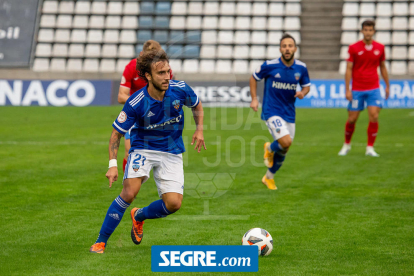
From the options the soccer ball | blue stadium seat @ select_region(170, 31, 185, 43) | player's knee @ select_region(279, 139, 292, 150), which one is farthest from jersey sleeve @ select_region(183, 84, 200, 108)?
blue stadium seat @ select_region(170, 31, 185, 43)

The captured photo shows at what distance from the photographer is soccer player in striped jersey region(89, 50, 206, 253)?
181 inches

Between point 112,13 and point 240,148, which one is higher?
point 112,13

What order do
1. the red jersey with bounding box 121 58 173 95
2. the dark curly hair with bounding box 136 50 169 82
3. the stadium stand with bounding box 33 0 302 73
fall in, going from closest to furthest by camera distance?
the dark curly hair with bounding box 136 50 169 82 < the red jersey with bounding box 121 58 173 95 < the stadium stand with bounding box 33 0 302 73

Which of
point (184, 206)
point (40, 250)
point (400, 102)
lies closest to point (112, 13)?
point (400, 102)

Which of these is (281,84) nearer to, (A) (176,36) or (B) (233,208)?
(B) (233,208)

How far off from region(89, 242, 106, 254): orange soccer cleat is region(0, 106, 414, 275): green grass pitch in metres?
0.05

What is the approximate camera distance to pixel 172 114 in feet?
15.6

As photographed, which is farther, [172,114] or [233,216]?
[233,216]

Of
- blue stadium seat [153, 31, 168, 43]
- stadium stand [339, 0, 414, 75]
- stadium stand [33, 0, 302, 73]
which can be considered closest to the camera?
stadium stand [339, 0, 414, 75]

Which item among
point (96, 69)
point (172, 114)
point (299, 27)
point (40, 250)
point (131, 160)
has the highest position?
point (299, 27)

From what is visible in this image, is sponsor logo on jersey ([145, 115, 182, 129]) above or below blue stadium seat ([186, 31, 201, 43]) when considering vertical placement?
below

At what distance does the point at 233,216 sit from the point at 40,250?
2.12 m

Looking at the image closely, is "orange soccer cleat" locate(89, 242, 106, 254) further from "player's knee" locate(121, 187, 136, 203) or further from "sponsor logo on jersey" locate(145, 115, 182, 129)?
"sponsor logo on jersey" locate(145, 115, 182, 129)

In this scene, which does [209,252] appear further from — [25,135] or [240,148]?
[25,135]
